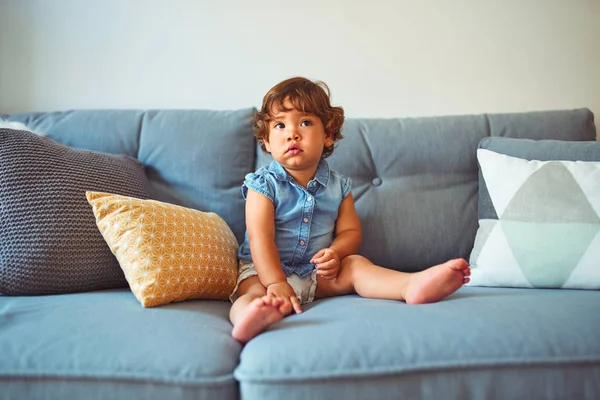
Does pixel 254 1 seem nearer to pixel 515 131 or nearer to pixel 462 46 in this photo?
pixel 462 46

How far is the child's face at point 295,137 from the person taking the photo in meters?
1.32

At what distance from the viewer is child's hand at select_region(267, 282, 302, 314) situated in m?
1.06

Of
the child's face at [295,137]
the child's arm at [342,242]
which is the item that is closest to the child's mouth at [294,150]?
the child's face at [295,137]

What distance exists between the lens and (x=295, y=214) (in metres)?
1.35

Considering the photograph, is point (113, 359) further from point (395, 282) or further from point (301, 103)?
point (301, 103)

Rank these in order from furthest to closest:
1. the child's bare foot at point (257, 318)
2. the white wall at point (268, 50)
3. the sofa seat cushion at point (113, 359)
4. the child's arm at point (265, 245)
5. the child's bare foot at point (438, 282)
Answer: the white wall at point (268, 50) → the child's arm at point (265, 245) → the child's bare foot at point (438, 282) → the child's bare foot at point (257, 318) → the sofa seat cushion at point (113, 359)

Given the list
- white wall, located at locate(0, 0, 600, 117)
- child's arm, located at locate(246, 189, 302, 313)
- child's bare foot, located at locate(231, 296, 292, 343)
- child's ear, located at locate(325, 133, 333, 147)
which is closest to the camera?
child's bare foot, located at locate(231, 296, 292, 343)

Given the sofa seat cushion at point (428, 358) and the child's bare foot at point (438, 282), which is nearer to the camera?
the sofa seat cushion at point (428, 358)

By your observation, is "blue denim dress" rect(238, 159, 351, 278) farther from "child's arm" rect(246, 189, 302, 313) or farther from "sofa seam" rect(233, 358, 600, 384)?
"sofa seam" rect(233, 358, 600, 384)

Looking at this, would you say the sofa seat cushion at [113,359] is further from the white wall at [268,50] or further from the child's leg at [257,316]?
the white wall at [268,50]

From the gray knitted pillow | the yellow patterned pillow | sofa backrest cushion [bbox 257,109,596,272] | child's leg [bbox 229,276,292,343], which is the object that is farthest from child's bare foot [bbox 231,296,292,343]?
sofa backrest cushion [bbox 257,109,596,272]

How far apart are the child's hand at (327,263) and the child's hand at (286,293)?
9cm

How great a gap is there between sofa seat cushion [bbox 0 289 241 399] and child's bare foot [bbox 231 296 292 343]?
0.08ft

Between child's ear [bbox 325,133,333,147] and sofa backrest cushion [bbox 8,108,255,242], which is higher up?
child's ear [bbox 325,133,333,147]
